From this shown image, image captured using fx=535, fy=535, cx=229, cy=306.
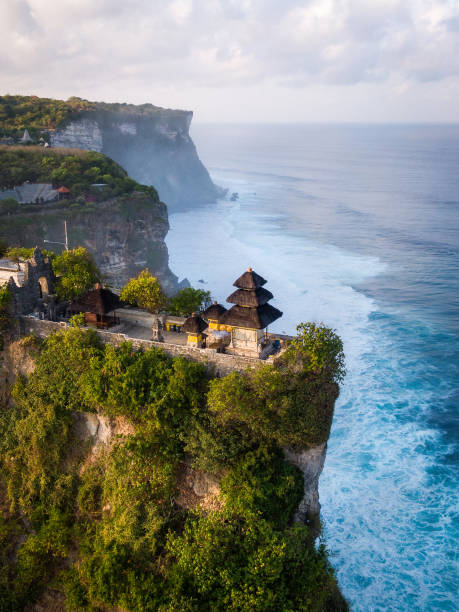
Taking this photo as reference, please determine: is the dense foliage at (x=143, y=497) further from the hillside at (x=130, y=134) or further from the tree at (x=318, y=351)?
the hillside at (x=130, y=134)

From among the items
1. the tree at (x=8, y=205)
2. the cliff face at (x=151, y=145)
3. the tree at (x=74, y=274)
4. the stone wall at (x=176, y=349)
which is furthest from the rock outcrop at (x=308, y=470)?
the cliff face at (x=151, y=145)

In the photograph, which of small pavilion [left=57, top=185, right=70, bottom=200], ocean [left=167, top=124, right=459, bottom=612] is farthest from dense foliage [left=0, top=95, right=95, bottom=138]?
ocean [left=167, top=124, right=459, bottom=612]

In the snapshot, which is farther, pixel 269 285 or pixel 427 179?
pixel 427 179

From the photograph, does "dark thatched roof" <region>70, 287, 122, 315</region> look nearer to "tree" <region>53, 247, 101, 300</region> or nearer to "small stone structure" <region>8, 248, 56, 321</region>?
"small stone structure" <region>8, 248, 56, 321</region>

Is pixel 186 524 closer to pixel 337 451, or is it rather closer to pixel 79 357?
pixel 79 357

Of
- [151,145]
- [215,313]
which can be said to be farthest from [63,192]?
[151,145]

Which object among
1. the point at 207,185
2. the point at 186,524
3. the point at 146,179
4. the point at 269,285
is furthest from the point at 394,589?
the point at 207,185
